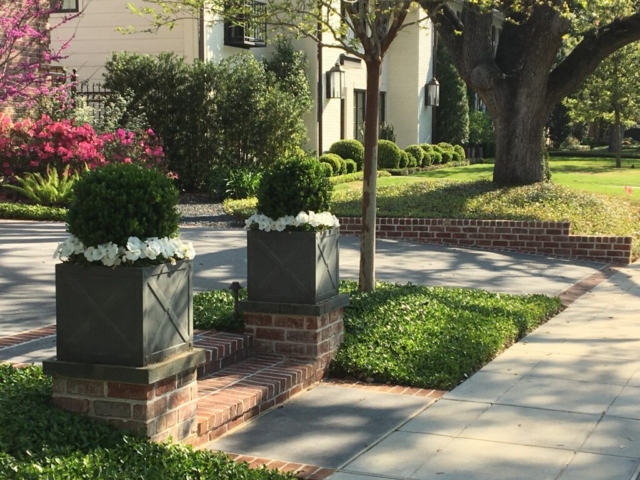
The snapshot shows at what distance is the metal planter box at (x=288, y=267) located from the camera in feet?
21.4

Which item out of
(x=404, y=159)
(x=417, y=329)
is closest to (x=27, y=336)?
(x=417, y=329)

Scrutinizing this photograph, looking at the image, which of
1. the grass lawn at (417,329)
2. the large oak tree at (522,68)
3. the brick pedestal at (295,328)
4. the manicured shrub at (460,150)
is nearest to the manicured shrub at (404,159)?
the manicured shrub at (460,150)

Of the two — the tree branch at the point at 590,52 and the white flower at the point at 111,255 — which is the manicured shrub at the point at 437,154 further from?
the white flower at the point at 111,255

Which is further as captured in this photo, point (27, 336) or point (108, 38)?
point (108, 38)

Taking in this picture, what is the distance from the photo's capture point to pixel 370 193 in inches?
330

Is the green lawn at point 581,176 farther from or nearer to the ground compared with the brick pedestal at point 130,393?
farther from the ground

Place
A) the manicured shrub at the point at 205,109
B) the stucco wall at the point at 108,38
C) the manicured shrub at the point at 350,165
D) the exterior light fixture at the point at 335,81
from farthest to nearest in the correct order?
1. the exterior light fixture at the point at 335,81
2. the manicured shrub at the point at 350,165
3. the stucco wall at the point at 108,38
4. the manicured shrub at the point at 205,109

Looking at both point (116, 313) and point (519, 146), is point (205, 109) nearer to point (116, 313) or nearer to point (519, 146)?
point (519, 146)

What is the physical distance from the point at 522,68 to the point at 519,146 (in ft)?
4.70

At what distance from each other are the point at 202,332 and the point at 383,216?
7.93m

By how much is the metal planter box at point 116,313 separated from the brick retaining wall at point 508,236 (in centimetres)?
952

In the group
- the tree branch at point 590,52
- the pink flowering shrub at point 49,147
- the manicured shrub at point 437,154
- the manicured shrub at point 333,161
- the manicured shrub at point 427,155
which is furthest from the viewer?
the manicured shrub at point 437,154

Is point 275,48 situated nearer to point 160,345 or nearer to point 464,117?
point 464,117

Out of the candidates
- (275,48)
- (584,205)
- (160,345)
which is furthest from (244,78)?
(160,345)
